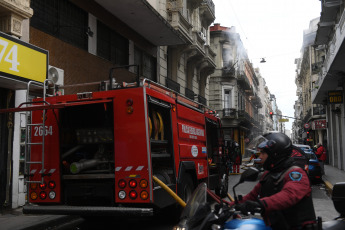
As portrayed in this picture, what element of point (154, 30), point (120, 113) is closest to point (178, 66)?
point (154, 30)

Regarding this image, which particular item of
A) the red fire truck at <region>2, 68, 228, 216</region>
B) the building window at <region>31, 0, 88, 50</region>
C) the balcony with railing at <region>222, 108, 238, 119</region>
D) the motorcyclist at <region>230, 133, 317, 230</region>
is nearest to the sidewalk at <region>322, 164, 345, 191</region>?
the red fire truck at <region>2, 68, 228, 216</region>

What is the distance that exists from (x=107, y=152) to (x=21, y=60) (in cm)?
366

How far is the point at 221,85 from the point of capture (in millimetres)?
38594

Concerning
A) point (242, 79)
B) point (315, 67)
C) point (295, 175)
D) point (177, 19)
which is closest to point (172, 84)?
point (177, 19)

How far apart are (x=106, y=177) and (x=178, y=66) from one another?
49.8 ft

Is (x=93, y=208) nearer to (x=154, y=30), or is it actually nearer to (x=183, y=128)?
(x=183, y=128)

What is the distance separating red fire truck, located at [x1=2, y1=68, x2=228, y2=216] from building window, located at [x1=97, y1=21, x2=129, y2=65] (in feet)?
22.6

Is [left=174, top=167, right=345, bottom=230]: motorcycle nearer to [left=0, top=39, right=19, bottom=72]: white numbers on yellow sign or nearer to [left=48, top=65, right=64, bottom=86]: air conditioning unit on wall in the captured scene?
[left=0, top=39, right=19, bottom=72]: white numbers on yellow sign

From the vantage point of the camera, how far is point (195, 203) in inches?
120

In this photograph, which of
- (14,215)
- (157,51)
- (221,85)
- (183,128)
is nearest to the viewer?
(183,128)

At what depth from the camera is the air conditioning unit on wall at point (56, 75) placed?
1020cm

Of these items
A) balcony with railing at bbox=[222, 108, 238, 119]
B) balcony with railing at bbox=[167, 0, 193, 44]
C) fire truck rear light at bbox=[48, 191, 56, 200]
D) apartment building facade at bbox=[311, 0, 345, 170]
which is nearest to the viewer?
fire truck rear light at bbox=[48, 191, 56, 200]

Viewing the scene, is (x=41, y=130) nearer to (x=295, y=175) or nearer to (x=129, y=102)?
(x=129, y=102)

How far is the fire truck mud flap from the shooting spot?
18.2ft
